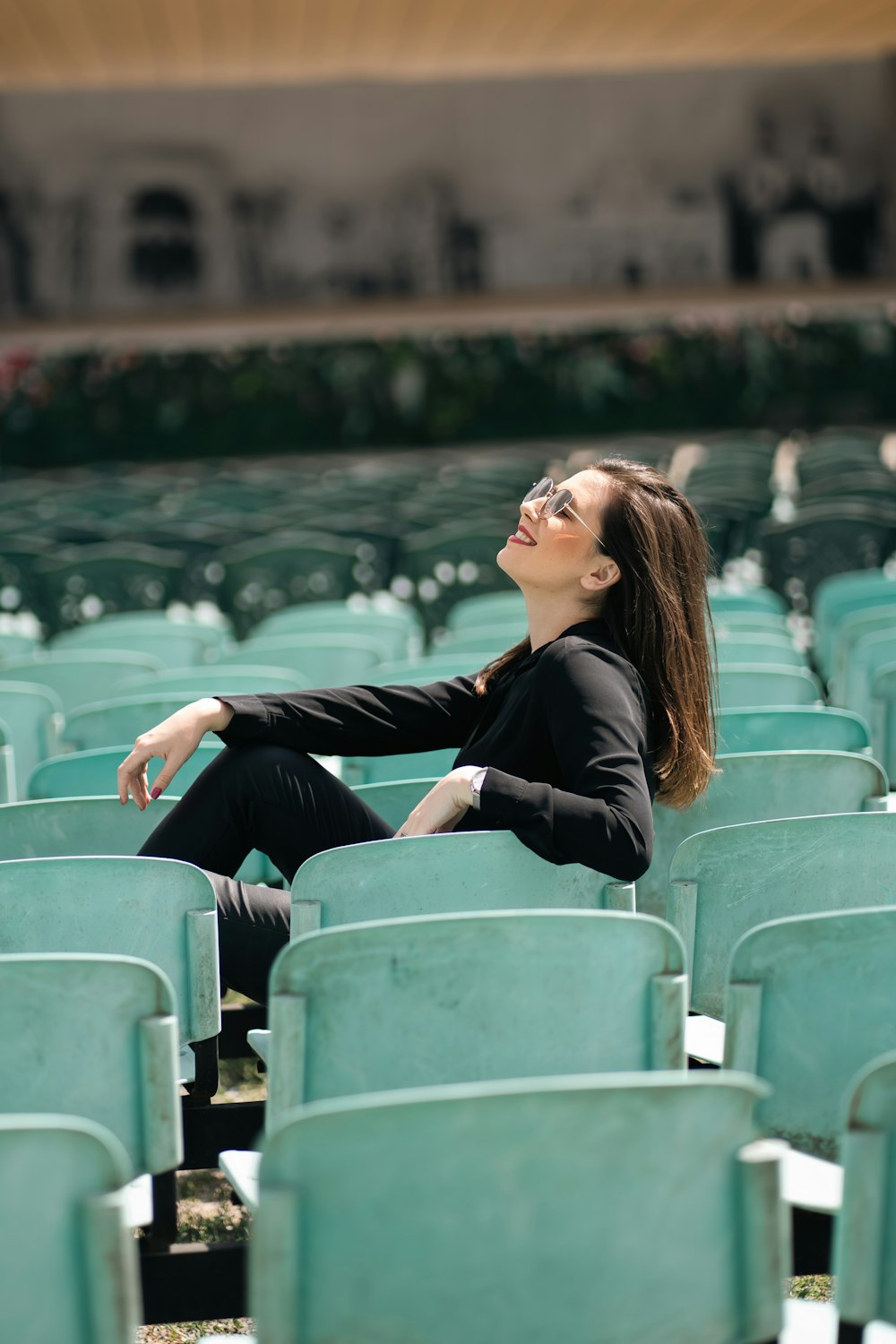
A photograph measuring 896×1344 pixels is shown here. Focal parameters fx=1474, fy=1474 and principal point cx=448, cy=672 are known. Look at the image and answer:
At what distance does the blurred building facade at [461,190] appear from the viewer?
2072cm

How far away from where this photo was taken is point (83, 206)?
20.7 m

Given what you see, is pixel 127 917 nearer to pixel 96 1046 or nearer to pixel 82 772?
pixel 96 1046

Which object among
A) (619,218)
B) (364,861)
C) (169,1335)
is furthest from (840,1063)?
(619,218)

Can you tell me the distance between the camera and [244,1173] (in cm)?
186

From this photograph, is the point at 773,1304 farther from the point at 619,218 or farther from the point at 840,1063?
the point at 619,218

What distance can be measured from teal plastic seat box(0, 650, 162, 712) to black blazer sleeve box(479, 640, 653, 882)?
1.95 metres

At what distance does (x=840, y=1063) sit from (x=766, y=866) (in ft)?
1.45

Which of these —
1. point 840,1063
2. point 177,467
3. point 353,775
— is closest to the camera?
point 840,1063

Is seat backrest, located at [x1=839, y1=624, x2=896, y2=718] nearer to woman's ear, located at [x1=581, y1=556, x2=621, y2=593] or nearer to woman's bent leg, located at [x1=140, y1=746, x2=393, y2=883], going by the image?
woman's ear, located at [x1=581, y1=556, x2=621, y2=593]

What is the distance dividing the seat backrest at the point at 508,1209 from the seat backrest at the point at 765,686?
2278mm

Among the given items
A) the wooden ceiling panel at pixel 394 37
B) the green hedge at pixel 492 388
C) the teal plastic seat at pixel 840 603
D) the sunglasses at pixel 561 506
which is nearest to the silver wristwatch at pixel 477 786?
the sunglasses at pixel 561 506

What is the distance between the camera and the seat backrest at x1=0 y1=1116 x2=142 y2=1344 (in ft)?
4.12

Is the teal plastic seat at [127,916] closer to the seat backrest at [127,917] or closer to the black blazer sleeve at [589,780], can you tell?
the seat backrest at [127,917]

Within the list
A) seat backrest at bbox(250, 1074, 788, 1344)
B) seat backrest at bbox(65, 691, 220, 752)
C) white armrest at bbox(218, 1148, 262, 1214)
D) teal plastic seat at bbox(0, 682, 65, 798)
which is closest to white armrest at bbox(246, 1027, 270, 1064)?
white armrest at bbox(218, 1148, 262, 1214)
